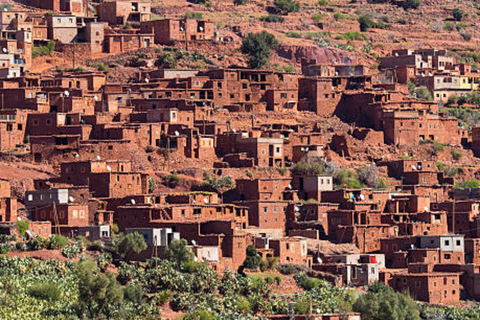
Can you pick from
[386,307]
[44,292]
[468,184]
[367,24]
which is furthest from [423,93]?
[44,292]

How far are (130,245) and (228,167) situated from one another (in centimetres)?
1278

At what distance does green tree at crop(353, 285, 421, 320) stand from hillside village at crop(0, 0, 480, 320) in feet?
0.63

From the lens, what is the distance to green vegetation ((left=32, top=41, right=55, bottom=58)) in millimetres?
86812

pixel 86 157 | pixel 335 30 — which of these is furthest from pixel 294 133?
pixel 335 30

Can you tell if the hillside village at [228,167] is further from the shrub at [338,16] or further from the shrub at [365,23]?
the shrub at [338,16]

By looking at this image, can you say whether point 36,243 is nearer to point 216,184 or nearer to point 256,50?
point 216,184

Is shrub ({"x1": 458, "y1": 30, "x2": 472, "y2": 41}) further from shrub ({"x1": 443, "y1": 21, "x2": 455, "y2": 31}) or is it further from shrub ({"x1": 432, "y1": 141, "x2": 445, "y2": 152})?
shrub ({"x1": 432, "y1": 141, "x2": 445, "y2": 152})

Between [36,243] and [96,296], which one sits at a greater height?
[36,243]

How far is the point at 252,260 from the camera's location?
2596 inches

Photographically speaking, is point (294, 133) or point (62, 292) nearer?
point (62, 292)

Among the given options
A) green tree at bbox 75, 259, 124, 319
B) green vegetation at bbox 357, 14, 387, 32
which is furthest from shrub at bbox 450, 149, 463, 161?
green tree at bbox 75, 259, 124, 319

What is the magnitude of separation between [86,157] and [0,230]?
32.9ft

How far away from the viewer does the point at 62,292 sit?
5975cm

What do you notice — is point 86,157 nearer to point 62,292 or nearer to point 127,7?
point 62,292
